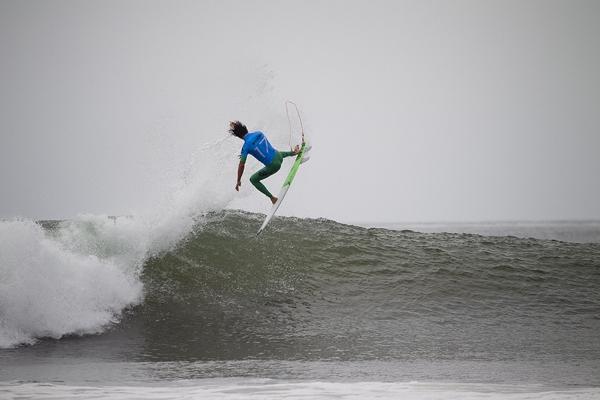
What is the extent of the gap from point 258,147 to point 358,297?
3.49 metres

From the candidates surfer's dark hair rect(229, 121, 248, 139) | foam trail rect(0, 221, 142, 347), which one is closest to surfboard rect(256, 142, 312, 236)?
surfer's dark hair rect(229, 121, 248, 139)

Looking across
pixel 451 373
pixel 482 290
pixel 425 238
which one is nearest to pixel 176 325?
pixel 451 373

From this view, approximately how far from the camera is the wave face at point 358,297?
7.85m

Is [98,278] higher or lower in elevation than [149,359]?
higher

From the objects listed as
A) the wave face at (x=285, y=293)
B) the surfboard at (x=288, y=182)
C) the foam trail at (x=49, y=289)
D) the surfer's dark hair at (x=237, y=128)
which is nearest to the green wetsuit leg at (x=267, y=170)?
the surfboard at (x=288, y=182)

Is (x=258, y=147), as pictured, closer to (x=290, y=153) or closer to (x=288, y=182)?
(x=290, y=153)

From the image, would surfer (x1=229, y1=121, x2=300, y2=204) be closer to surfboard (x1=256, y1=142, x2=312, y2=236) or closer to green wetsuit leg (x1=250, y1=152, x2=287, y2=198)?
green wetsuit leg (x1=250, y1=152, x2=287, y2=198)

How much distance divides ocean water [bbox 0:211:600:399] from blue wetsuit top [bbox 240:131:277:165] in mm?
2492

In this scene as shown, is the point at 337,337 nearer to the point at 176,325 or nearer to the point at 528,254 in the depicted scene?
the point at 176,325

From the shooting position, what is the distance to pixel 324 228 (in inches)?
573

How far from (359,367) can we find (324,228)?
26.3 feet

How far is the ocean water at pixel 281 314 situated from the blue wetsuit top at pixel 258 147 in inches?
98.1

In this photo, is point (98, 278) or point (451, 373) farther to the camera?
point (98, 278)

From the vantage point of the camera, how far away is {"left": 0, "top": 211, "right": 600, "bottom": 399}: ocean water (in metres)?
5.90
